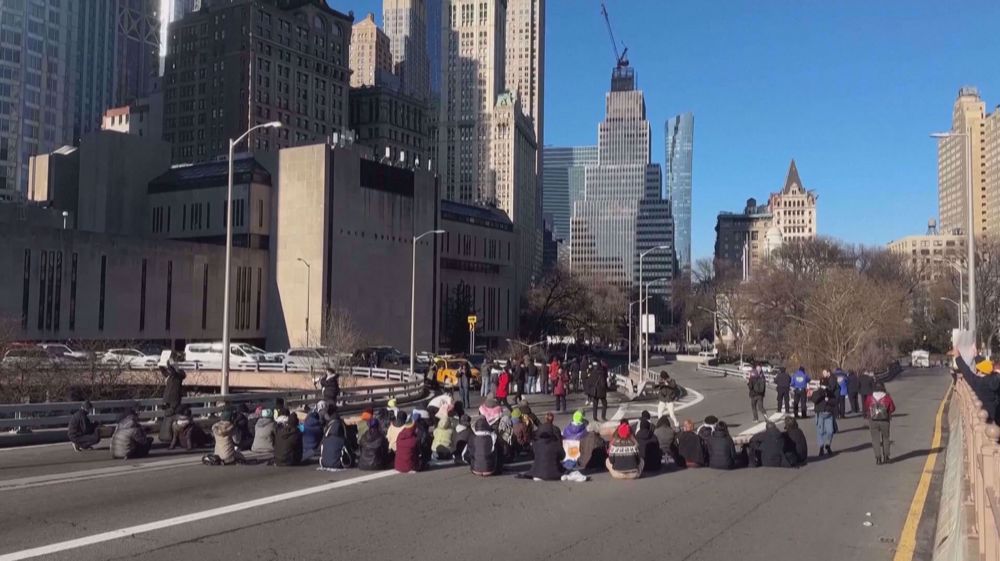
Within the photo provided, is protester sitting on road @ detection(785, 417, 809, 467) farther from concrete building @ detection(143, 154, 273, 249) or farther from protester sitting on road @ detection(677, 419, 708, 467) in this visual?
concrete building @ detection(143, 154, 273, 249)

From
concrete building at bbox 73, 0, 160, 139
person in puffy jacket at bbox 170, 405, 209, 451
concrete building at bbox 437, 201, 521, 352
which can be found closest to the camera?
person in puffy jacket at bbox 170, 405, 209, 451

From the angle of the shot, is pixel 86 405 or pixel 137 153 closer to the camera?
pixel 86 405

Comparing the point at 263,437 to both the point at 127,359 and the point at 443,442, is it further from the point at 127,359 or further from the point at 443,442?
the point at 127,359

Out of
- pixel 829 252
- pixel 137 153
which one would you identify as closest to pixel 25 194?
pixel 137 153

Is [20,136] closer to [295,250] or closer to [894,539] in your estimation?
[295,250]

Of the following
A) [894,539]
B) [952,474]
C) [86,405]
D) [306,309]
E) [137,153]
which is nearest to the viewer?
[894,539]

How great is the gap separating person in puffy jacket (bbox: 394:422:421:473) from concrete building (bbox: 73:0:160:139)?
16467 centimetres

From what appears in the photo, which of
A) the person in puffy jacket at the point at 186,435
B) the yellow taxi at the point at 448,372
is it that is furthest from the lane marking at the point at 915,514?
the yellow taxi at the point at 448,372

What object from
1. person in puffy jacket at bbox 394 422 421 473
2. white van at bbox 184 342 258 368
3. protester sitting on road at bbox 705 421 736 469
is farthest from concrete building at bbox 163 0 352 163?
protester sitting on road at bbox 705 421 736 469

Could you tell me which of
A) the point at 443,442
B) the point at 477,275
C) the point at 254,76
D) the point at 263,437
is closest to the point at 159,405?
the point at 263,437

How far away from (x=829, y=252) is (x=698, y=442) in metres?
81.3

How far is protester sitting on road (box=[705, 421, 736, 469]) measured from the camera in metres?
16.1

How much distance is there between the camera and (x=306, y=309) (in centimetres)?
7488

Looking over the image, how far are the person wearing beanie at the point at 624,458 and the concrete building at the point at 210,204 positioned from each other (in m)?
65.1
